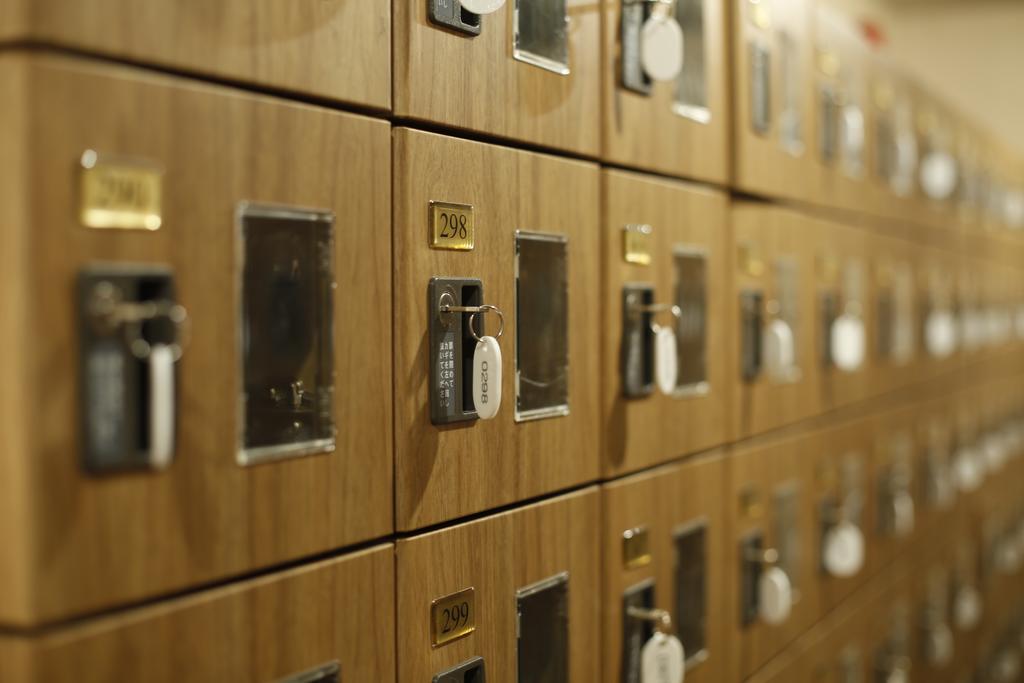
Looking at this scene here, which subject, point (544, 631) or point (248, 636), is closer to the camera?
point (248, 636)

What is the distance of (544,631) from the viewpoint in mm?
1277

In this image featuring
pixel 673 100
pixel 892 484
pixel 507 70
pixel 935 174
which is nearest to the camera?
pixel 507 70

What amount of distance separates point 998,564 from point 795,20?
2.61 meters

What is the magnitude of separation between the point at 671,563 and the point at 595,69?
740 mm

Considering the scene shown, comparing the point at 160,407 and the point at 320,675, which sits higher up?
the point at 160,407

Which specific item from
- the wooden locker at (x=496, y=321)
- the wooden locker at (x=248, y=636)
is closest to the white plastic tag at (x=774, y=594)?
the wooden locker at (x=496, y=321)

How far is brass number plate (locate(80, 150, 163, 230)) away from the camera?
0.74 meters

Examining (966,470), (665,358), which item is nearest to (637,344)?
(665,358)

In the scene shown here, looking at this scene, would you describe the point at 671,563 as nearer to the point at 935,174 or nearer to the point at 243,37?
the point at 243,37

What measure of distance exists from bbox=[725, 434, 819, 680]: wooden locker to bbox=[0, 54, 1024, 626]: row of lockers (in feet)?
0.87

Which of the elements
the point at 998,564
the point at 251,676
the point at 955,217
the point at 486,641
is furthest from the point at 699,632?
the point at 998,564

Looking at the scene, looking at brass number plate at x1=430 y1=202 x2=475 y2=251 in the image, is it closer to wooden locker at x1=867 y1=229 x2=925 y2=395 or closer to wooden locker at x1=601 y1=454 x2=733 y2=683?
wooden locker at x1=601 y1=454 x2=733 y2=683

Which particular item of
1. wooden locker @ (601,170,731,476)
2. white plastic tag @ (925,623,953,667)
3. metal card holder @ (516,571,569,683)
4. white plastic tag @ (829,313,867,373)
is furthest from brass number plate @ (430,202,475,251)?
white plastic tag @ (925,623,953,667)

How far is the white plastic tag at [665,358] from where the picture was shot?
4.69 feet
